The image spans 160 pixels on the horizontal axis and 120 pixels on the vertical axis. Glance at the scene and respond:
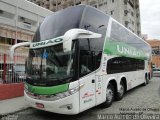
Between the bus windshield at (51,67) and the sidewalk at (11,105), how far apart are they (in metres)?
1.66

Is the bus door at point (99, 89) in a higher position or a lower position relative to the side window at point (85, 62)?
lower

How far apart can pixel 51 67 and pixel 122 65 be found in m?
4.45

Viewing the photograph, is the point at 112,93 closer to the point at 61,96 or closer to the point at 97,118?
the point at 97,118

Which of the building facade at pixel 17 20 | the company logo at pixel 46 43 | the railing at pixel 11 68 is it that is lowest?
the railing at pixel 11 68

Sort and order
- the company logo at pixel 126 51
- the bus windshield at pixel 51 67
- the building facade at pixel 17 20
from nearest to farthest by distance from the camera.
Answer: the bus windshield at pixel 51 67 → the company logo at pixel 126 51 → the building facade at pixel 17 20

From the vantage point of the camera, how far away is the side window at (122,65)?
26.1 ft

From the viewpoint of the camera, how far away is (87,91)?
6.12 metres

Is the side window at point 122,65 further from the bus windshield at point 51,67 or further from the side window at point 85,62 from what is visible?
the bus windshield at point 51,67

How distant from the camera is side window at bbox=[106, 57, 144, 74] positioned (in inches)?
313

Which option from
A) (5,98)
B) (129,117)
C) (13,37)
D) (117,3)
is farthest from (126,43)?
(117,3)

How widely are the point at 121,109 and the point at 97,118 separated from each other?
145cm

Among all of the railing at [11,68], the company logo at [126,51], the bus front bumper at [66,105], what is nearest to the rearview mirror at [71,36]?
the bus front bumper at [66,105]

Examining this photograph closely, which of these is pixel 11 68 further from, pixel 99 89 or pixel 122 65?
pixel 122 65

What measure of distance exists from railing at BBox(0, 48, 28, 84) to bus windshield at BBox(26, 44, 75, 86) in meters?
3.24
